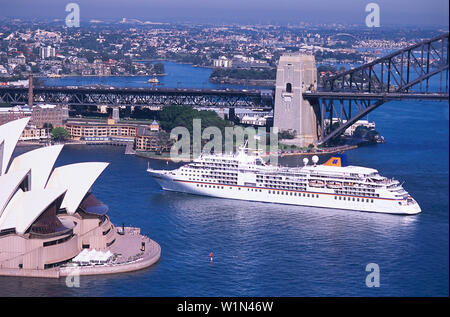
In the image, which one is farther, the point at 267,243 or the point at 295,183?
the point at 295,183

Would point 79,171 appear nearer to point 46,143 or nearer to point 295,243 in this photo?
point 295,243

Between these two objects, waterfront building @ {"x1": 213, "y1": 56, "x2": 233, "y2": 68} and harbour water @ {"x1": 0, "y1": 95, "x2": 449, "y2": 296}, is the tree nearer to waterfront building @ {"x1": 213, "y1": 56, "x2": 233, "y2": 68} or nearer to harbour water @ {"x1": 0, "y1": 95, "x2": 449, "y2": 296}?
harbour water @ {"x1": 0, "y1": 95, "x2": 449, "y2": 296}

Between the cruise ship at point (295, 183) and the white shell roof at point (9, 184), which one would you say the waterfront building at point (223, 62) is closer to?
the cruise ship at point (295, 183)

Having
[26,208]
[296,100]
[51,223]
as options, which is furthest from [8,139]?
[296,100]

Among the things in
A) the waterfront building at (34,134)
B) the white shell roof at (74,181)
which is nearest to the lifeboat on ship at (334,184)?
the white shell roof at (74,181)

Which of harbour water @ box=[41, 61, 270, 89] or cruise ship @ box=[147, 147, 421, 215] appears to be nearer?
cruise ship @ box=[147, 147, 421, 215]

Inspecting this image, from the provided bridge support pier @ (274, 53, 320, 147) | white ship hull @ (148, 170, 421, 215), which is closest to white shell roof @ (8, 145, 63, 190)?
white ship hull @ (148, 170, 421, 215)

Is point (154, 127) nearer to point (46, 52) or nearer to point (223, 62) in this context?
point (46, 52)
